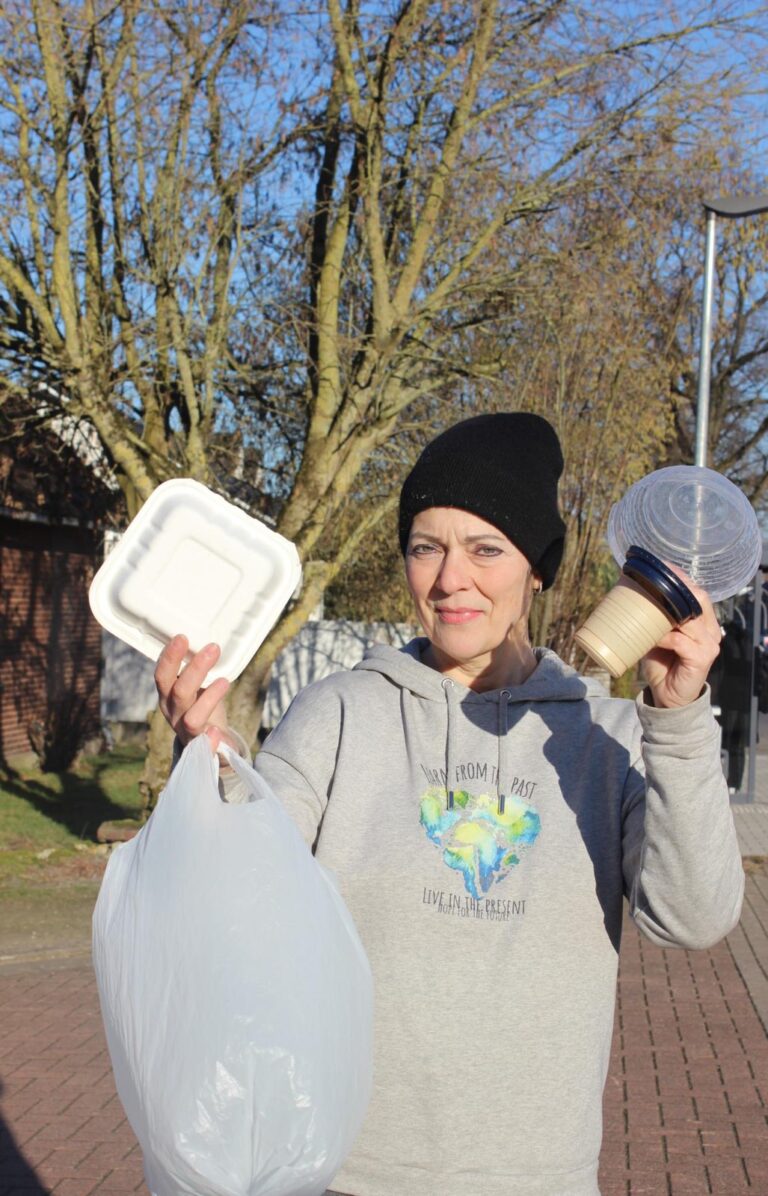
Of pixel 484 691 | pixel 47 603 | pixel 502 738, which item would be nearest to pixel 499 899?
pixel 502 738

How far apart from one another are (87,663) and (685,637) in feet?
61.0

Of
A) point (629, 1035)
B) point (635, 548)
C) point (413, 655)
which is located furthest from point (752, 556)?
point (629, 1035)

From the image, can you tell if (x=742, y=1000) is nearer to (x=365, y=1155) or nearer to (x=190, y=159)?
(x=365, y=1155)

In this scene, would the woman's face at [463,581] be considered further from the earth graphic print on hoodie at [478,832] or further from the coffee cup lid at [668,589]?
the coffee cup lid at [668,589]

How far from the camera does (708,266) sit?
13.5 m

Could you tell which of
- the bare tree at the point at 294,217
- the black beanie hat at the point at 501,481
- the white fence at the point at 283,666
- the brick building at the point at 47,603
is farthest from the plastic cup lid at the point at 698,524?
the white fence at the point at 283,666

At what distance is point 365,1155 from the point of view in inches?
75.9

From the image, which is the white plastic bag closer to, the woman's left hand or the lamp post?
the woman's left hand

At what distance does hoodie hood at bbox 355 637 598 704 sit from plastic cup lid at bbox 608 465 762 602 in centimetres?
23

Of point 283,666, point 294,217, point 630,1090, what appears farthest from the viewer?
point 283,666

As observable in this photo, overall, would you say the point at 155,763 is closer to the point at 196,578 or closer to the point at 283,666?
the point at 196,578

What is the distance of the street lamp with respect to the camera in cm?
1214

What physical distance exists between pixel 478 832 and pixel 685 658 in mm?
432

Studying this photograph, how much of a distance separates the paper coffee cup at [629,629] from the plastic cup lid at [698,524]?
32cm
